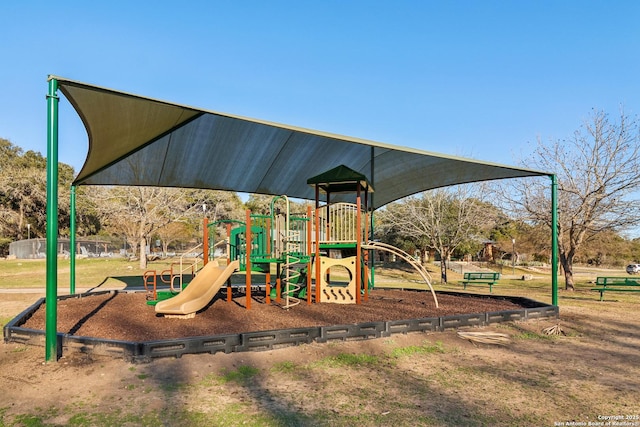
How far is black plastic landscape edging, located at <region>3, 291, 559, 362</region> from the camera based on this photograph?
513 centimetres

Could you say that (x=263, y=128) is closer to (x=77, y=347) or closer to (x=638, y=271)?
(x=77, y=347)

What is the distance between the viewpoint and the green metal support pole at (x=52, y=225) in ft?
16.3

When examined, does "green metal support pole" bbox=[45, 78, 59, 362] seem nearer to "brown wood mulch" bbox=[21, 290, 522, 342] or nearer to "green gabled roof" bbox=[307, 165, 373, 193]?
"brown wood mulch" bbox=[21, 290, 522, 342]

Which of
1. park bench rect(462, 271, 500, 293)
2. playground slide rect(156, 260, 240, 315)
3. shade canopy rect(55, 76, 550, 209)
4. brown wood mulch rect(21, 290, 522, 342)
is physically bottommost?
park bench rect(462, 271, 500, 293)

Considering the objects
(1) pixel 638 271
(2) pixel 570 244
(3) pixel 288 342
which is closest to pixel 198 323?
(3) pixel 288 342

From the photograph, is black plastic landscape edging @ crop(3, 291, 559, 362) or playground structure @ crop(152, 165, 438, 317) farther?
playground structure @ crop(152, 165, 438, 317)

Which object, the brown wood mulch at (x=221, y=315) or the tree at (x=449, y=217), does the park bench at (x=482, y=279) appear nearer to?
the brown wood mulch at (x=221, y=315)

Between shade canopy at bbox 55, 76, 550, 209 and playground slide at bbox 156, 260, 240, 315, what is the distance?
2763mm

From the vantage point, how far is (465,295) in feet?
38.8

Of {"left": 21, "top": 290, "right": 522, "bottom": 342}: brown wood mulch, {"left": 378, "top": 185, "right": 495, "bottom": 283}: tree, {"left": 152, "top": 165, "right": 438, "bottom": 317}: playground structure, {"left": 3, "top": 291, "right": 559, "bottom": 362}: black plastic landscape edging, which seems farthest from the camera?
{"left": 378, "top": 185, "right": 495, "bottom": 283}: tree

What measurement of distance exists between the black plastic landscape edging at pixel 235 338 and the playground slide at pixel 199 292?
1.95 meters

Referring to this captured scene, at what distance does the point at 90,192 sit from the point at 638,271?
162 feet

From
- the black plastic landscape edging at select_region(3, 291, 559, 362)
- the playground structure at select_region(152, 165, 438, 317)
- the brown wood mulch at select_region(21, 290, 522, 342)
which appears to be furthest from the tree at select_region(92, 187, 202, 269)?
the black plastic landscape edging at select_region(3, 291, 559, 362)

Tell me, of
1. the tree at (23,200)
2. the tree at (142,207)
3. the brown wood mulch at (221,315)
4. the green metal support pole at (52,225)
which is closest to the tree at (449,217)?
the brown wood mulch at (221,315)
